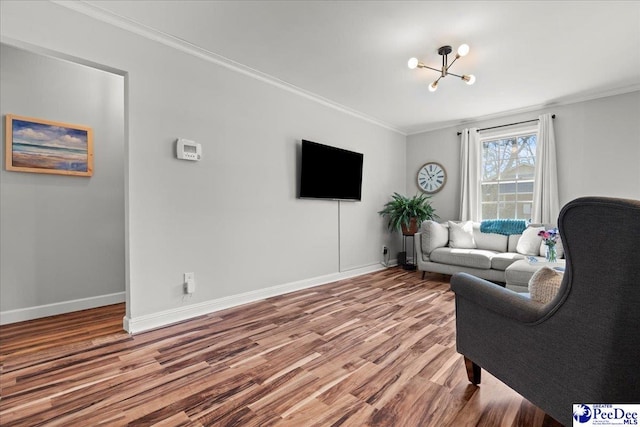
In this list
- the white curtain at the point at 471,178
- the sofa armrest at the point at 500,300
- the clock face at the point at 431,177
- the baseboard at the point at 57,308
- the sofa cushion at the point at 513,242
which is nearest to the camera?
the sofa armrest at the point at 500,300

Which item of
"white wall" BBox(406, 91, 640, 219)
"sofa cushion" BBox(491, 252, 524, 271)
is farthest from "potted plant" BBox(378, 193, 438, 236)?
"white wall" BBox(406, 91, 640, 219)

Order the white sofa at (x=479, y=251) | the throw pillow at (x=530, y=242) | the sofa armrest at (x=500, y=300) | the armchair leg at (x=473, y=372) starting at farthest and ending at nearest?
the throw pillow at (x=530, y=242) < the white sofa at (x=479, y=251) < the armchair leg at (x=473, y=372) < the sofa armrest at (x=500, y=300)

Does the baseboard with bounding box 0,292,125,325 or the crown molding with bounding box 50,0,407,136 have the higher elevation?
the crown molding with bounding box 50,0,407,136

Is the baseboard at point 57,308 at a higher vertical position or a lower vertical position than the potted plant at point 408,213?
lower

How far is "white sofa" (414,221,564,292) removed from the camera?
11.5 feet

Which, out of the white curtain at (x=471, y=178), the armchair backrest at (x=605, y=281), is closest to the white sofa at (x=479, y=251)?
the white curtain at (x=471, y=178)

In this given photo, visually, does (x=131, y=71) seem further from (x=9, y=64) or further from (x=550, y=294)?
(x=550, y=294)

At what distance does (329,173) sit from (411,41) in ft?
6.27

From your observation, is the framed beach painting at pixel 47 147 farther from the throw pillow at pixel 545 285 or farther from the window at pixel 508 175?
the window at pixel 508 175

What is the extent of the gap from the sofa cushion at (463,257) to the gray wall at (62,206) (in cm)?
421

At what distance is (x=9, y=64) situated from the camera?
276cm

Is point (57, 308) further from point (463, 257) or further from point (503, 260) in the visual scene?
point (503, 260)

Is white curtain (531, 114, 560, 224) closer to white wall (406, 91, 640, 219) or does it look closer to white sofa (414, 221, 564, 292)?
white wall (406, 91, 640, 219)

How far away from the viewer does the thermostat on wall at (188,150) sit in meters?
2.74
